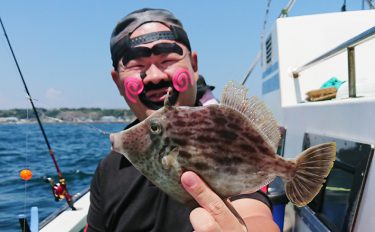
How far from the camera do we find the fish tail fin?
1491mm

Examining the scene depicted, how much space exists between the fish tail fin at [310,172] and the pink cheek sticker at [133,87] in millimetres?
1001

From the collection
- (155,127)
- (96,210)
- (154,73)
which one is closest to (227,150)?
(155,127)

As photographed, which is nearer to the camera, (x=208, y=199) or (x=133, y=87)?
(x=208, y=199)

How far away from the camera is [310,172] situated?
4.98 feet

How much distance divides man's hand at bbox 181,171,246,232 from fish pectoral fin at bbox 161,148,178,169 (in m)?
0.07

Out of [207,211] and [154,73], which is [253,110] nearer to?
[207,211]

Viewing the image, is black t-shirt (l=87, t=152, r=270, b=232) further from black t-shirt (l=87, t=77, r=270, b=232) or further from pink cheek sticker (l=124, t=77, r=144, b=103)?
pink cheek sticker (l=124, t=77, r=144, b=103)

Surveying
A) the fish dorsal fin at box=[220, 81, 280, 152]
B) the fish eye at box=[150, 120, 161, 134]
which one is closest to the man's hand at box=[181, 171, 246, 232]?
the fish eye at box=[150, 120, 161, 134]

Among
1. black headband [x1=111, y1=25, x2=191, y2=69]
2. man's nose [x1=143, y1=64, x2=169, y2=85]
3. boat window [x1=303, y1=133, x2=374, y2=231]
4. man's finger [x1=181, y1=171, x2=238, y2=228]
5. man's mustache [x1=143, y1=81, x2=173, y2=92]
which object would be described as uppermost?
black headband [x1=111, y1=25, x2=191, y2=69]

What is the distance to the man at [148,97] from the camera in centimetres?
217

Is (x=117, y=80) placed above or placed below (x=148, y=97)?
above

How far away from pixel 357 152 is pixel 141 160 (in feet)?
7.36

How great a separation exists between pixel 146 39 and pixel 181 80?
1.06 feet

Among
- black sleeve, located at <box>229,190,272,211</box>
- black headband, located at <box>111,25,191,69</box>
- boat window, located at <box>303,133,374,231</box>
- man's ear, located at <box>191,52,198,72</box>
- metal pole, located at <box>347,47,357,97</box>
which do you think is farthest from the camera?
metal pole, located at <box>347,47,357,97</box>
